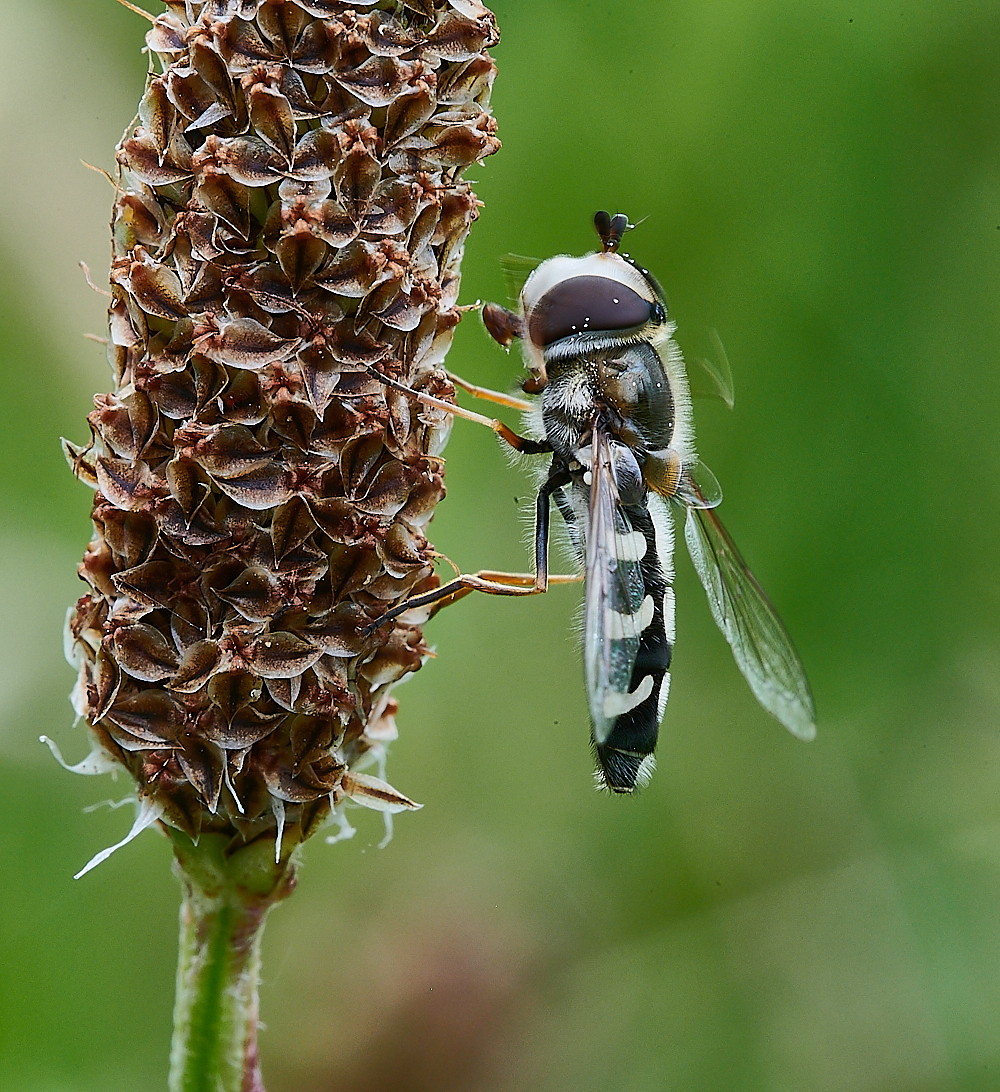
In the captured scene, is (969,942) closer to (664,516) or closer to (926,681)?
(926,681)

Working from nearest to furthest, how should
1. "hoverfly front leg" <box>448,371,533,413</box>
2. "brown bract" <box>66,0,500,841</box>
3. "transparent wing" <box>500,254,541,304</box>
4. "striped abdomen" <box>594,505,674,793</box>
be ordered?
"brown bract" <box>66,0,500,841</box>
"hoverfly front leg" <box>448,371,533,413</box>
"striped abdomen" <box>594,505,674,793</box>
"transparent wing" <box>500,254,541,304</box>

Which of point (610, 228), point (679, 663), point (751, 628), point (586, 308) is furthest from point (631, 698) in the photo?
point (679, 663)

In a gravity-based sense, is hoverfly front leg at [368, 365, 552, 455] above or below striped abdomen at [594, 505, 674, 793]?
above

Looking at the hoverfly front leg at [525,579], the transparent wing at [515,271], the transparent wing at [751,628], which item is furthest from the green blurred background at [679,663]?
the hoverfly front leg at [525,579]

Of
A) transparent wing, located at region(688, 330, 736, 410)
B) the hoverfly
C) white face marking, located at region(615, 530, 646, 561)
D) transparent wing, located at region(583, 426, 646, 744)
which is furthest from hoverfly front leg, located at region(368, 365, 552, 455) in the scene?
transparent wing, located at region(688, 330, 736, 410)

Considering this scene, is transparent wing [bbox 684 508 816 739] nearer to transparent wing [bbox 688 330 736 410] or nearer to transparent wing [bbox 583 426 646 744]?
transparent wing [bbox 688 330 736 410]

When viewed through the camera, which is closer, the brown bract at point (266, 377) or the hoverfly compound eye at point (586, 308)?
the brown bract at point (266, 377)

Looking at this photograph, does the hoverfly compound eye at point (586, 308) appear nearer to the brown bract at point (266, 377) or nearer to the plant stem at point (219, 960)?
the brown bract at point (266, 377)
